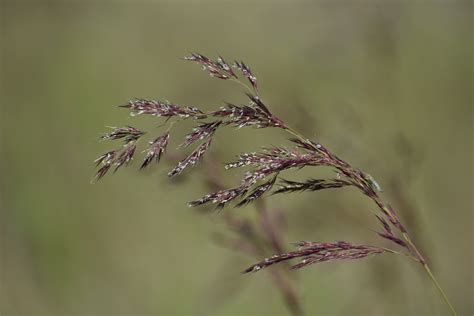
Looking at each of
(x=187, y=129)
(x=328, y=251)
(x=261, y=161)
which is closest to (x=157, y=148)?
(x=261, y=161)

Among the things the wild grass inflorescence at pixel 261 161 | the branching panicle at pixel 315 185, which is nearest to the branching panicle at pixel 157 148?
the wild grass inflorescence at pixel 261 161

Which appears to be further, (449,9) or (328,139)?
(449,9)

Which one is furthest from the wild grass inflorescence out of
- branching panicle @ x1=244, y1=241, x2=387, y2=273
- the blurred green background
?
the blurred green background

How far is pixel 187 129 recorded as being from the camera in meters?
2.53

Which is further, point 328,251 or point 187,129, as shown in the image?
point 187,129

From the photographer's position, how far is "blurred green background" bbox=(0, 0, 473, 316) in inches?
119

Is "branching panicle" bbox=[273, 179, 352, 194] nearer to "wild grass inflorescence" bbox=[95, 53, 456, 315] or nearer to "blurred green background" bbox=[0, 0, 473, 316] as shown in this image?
"wild grass inflorescence" bbox=[95, 53, 456, 315]

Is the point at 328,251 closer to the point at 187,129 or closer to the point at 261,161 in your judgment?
the point at 261,161

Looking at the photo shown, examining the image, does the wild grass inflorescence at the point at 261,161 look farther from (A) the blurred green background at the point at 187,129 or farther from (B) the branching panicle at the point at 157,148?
(A) the blurred green background at the point at 187,129

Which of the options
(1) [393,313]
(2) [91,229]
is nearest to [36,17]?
(2) [91,229]

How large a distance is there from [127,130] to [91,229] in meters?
2.78

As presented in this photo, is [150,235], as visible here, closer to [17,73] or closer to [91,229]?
[91,229]

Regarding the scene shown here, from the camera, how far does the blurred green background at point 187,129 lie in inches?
119

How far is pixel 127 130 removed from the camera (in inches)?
42.3
